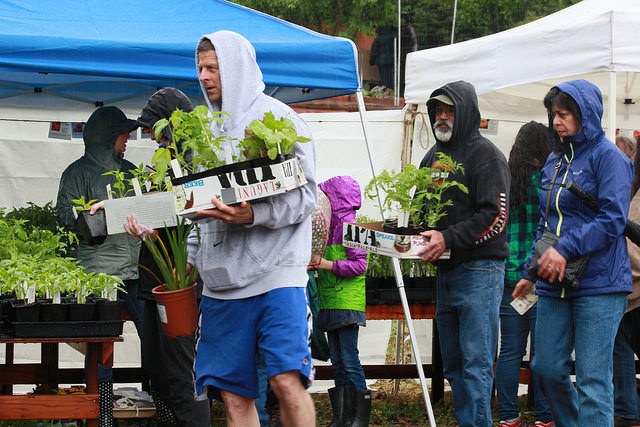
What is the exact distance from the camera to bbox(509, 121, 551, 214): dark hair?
491cm

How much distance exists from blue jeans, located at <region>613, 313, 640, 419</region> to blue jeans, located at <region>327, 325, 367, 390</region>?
5.38 ft

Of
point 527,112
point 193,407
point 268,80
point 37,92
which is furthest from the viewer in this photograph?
point 527,112

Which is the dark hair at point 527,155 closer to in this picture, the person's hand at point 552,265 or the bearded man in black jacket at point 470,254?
the bearded man in black jacket at point 470,254

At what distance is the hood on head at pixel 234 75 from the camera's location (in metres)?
3.12

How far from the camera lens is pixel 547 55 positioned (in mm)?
5180

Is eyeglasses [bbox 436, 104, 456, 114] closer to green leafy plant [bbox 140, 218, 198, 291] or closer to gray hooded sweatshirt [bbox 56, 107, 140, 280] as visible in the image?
green leafy plant [bbox 140, 218, 198, 291]

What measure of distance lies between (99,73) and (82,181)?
3.72ft

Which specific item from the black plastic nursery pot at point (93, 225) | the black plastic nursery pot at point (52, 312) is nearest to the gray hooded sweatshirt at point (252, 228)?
the black plastic nursery pot at point (93, 225)

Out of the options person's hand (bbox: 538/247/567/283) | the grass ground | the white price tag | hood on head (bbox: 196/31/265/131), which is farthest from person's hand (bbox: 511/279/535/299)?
the grass ground

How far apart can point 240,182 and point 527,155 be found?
256 cm

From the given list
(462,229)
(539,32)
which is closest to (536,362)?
(462,229)

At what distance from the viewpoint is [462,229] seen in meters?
4.03

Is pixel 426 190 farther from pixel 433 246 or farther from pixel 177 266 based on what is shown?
pixel 177 266

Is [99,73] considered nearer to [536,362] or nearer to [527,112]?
[536,362]
